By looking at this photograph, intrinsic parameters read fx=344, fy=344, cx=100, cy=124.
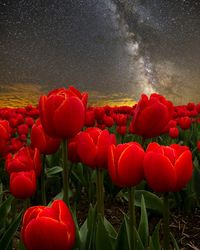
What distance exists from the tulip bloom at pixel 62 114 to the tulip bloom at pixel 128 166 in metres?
0.14

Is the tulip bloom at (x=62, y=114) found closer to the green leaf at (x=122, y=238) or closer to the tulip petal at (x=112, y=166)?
the tulip petal at (x=112, y=166)

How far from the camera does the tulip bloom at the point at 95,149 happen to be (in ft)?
2.97

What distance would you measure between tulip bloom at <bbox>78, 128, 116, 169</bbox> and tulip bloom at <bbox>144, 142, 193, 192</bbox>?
179 mm

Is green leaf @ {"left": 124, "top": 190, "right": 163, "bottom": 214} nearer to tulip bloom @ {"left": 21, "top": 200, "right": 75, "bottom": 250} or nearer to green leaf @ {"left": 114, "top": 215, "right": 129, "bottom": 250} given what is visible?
green leaf @ {"left": 114, "top": 215, "right": 129, "bottom": 250}

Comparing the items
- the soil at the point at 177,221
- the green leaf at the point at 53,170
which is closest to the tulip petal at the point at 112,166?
A: the soil at the point at 177,221

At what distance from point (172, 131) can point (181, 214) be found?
740 mm

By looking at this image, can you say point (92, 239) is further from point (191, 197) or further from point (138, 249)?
point (191, 197)

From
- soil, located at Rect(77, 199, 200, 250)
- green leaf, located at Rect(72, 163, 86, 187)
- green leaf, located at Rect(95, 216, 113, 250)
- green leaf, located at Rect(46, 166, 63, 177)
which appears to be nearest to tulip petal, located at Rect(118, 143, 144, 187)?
green leaf, located at Rect(95, 216, 113, 250)

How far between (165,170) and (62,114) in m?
0.29

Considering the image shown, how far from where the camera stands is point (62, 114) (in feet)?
2.80

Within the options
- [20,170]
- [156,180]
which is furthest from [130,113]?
[156,180]

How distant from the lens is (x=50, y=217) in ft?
1.92

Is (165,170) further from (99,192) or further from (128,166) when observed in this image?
(99,192)

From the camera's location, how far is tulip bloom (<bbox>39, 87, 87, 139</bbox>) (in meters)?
0.85
